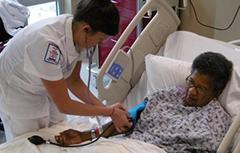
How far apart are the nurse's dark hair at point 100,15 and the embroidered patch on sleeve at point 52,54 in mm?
163

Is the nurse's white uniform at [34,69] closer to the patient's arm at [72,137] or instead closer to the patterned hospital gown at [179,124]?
the patient's arm at [72,137]

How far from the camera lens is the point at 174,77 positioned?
6.95ft

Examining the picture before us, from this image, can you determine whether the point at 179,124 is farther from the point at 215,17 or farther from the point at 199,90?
the point at 215,17

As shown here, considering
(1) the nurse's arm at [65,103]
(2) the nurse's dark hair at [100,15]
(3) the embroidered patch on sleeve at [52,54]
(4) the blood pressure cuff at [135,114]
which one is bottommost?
(4) the blood pressure cuff at [135,114]

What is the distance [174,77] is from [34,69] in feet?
2.87

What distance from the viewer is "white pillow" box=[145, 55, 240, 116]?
188 centimetres

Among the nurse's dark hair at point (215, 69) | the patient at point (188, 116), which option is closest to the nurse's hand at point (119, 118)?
the patient at point (188, 116)

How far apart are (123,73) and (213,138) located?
2.57 ft

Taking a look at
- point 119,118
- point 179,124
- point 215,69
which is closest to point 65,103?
point 119,118

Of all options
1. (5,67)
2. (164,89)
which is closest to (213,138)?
(164,89)

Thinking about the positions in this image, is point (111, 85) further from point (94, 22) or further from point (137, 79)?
point (94, 22)

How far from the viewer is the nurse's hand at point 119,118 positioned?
1696 millimetres

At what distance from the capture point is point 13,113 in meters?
1.78

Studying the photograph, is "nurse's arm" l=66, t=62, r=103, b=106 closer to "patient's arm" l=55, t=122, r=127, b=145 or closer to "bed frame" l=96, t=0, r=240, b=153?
"patient's arm" l=55, t=122, r=127, b=145
